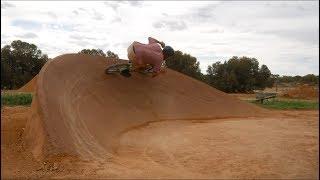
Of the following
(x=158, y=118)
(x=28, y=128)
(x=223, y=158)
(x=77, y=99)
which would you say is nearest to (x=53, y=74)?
(x=77, y=99)

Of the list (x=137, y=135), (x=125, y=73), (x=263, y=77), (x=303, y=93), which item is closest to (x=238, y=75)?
(x=263, y=77)

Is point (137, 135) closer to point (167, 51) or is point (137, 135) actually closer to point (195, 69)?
point (167, 51)

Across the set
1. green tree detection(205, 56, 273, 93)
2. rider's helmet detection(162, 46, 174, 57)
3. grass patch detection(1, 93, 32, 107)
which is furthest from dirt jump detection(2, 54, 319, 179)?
green tree detection(205, 56, 273, 93)

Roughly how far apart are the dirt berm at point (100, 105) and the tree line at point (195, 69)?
54.4 feet

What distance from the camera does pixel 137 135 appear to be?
7.54 metres

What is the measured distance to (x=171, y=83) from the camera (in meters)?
11.1

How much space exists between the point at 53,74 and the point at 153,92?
10.3ft

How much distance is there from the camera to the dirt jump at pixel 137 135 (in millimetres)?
5457

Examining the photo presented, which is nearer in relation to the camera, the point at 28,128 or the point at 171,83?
the point at 28,128

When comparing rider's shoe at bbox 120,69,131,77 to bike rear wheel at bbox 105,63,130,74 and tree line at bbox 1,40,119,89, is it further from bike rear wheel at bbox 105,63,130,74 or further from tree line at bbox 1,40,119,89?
tree line at bbox 1,40,119,89

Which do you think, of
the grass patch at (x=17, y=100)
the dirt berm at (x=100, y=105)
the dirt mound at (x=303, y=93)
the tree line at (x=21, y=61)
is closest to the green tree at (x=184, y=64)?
the tree line at (x=21, y=61)

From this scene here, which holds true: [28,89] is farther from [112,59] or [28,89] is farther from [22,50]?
[112,59]

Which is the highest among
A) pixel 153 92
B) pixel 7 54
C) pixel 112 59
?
pixel 7 54

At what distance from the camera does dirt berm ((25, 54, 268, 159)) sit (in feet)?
20.5
